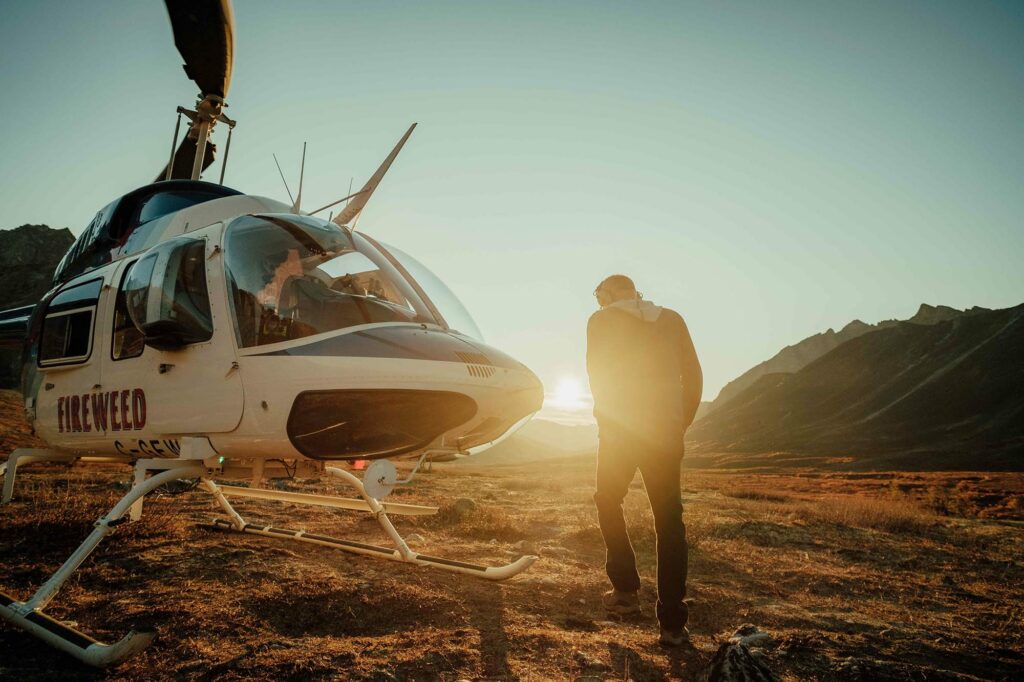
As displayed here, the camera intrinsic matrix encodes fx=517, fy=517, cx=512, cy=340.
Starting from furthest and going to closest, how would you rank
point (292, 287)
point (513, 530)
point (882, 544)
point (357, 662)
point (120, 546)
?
point (882, 544) → point (513, 530) → point (120, 546) → point (292, 287) → point (357, 662)

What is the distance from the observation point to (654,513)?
357cm

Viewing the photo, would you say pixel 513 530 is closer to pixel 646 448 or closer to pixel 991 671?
pixel 646 448

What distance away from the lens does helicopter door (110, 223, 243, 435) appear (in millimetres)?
3326

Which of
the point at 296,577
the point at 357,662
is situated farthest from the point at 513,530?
the point at 357,662

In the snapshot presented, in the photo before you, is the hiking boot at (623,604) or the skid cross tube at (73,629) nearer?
the skid cross tube at (73,629)

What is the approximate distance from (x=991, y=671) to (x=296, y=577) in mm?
4799

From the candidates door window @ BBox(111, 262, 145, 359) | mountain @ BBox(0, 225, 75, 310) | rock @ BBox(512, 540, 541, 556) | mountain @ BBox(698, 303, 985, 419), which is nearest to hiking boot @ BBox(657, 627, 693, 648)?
rock @ BBox(512, 540, 541, 556)

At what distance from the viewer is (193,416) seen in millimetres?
3508

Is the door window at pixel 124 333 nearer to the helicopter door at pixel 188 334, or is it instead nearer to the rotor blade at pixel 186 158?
the helicopter door at pixel 188 334

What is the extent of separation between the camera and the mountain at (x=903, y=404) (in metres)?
60.4

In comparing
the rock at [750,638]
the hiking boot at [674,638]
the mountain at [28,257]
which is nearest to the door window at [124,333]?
the hiking boot at [674,638]

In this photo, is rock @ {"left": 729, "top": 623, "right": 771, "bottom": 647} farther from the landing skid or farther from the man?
the landing skid

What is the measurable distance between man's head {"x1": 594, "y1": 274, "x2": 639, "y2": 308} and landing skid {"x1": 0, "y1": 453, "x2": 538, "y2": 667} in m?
2.49

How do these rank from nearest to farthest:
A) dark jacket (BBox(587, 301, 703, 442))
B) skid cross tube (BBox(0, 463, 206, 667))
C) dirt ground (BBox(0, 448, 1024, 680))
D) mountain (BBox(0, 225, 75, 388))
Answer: skid cross tube (BBox(0, 463, 206, 667))
dirt ground (BBox(0, 448, 1024, 680))
dark jacket (BBox(587, 301, 703, 442))
mountain (BBox(0, 225, 75, 388))
